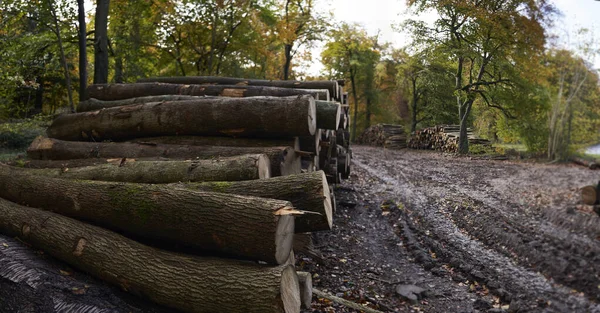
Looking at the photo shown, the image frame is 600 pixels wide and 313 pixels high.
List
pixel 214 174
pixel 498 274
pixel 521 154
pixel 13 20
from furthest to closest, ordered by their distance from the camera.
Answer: pixel 13 20
pixel 214 174
pixel 498 274
pixel 521 154

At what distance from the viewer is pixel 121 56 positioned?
14.7 meters

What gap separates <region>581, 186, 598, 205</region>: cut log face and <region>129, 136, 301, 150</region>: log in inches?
156

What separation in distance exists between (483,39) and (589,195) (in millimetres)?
1152

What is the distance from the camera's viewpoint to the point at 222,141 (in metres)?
5.37

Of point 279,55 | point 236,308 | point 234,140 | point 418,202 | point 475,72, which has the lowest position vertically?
point 236,308

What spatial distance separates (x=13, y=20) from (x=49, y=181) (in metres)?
9.19

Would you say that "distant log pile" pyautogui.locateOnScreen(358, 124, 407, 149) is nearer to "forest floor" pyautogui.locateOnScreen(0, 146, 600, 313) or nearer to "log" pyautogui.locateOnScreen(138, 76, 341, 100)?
"forest floor" pyautogui.locateOnScreen(0, 146, 600, 313)

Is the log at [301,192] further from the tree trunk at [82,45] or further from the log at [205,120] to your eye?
the tree trunk at [82,45]

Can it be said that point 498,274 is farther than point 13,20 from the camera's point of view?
No

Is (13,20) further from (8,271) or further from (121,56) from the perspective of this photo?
(8,271)

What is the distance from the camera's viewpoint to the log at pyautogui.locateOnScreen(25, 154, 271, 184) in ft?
13.7

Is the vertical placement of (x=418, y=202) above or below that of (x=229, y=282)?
above

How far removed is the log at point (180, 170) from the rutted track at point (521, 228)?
195 centimetres

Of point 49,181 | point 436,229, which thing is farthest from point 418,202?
point 49,181
